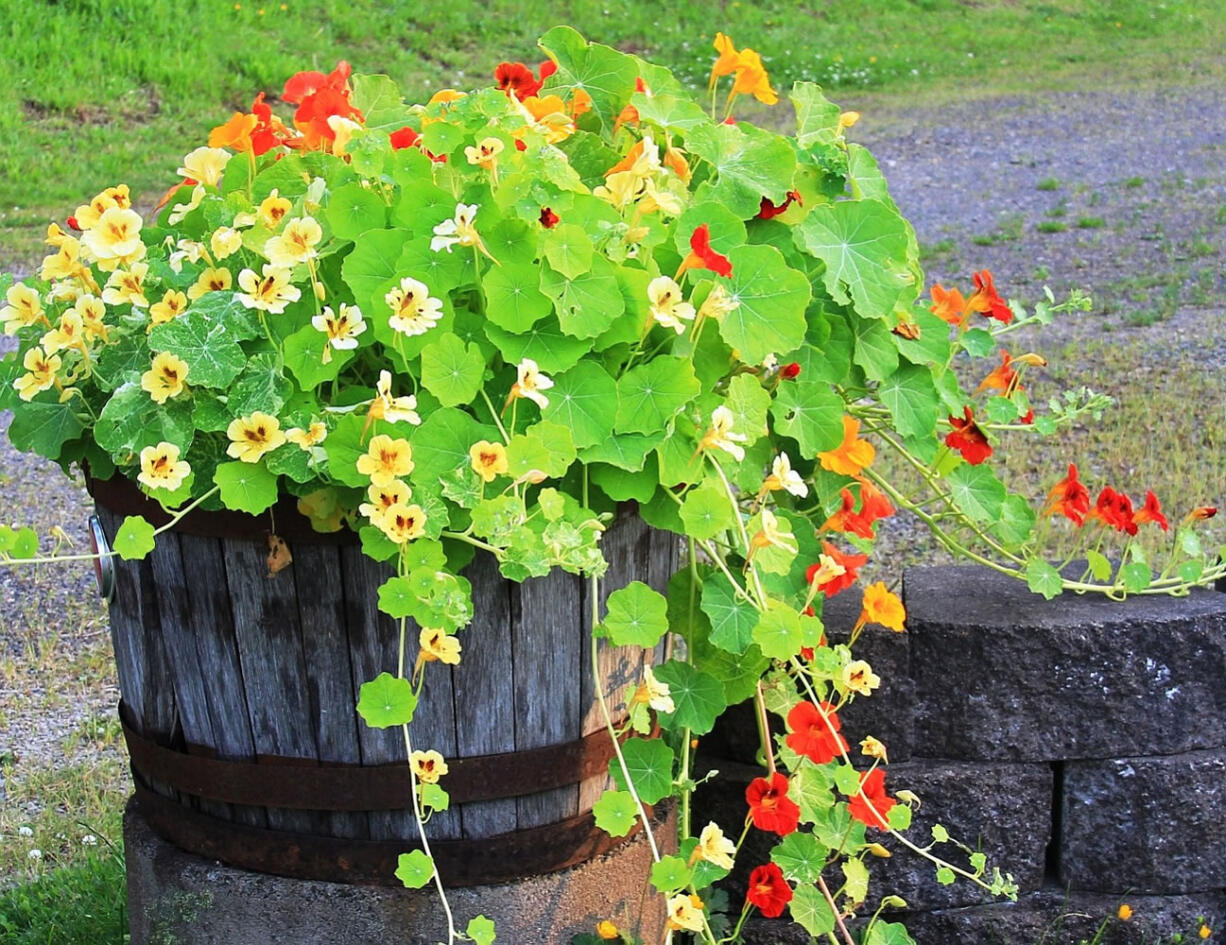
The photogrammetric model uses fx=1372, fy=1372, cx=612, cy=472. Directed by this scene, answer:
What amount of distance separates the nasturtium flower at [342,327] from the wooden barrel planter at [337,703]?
227 mm

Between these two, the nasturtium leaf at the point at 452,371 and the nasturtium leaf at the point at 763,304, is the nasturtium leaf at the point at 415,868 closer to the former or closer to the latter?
the nasturtium leaf at the point at 452,371

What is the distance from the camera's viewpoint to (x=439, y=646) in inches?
61.2

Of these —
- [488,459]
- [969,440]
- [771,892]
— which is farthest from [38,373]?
[969,440]

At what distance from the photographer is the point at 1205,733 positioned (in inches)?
95.2

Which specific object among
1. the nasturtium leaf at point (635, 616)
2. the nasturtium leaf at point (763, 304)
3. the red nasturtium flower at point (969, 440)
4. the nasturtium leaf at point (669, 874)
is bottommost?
the nasturtium leaf at point (669, 874)

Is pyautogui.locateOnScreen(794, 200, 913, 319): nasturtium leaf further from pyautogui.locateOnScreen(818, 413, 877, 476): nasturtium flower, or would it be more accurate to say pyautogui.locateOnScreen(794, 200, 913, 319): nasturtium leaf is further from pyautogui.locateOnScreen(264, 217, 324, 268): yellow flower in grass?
pyautogui.locateOnScreen(264, 217, 324, 268): yellow flower in grass

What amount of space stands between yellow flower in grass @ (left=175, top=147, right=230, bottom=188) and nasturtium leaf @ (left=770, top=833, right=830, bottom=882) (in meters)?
1.18

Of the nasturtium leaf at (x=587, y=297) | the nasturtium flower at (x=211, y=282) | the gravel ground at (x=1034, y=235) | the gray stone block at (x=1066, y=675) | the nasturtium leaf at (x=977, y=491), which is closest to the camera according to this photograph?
the nasturtium leaf at (x=587, y=297)

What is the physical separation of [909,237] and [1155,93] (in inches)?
458

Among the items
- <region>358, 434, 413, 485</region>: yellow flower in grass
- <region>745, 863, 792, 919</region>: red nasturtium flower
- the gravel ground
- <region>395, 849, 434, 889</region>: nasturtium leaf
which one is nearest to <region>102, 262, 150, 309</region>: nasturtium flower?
<region>358, 434, 413, 485</region>: yellow flower in grass

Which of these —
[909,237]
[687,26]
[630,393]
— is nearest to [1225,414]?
[909,237]

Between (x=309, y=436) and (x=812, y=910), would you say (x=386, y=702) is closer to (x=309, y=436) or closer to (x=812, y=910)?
(x=309, y=436)

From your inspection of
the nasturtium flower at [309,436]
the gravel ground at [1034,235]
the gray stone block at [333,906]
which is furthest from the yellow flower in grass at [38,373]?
the gravel ground at [1034,235]

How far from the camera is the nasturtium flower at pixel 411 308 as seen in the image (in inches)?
60.1
